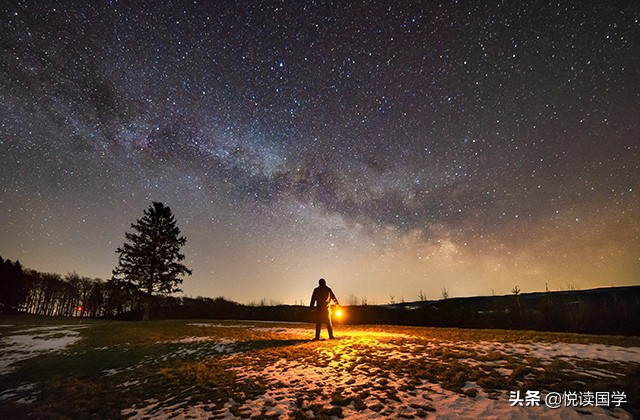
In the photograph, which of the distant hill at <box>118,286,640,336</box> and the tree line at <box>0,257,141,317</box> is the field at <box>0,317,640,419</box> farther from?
the tree line at <box>0,257,141,317</box>

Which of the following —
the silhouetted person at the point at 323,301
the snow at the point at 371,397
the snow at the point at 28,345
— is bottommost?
the snow at the point at 28,345

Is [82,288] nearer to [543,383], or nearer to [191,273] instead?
[191,273]

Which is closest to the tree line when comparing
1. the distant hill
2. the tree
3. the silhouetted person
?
the tree

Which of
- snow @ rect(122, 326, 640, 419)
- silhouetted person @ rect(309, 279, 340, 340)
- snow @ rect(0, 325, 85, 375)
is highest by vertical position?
silhouetted person @ rect(309, 279, 340, 340)

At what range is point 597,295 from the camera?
104 ft

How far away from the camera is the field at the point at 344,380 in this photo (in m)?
6.35

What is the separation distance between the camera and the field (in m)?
6.35

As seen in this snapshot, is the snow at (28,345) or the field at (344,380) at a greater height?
the field at (344,380)

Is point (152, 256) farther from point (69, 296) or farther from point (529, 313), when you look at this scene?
point (69, 296)

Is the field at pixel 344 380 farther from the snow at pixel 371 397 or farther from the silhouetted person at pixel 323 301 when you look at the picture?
the silhouetted person at pixel 323 301

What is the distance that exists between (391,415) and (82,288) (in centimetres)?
11304

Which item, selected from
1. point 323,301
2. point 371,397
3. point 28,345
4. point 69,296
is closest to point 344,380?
point 371,397

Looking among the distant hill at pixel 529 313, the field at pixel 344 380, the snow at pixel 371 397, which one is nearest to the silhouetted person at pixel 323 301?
the field at pixel 344 380

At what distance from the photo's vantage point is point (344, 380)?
26.7 feet
